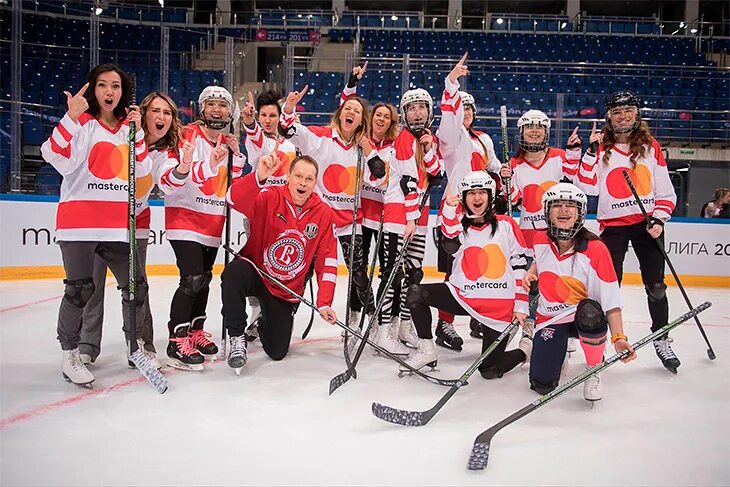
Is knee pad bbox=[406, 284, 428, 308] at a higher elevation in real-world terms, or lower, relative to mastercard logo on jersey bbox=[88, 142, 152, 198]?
lower

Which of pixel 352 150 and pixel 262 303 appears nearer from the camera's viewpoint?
pixel 262 303

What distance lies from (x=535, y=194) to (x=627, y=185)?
510mm

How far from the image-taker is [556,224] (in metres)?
2.77

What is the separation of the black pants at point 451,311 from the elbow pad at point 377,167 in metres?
0.62

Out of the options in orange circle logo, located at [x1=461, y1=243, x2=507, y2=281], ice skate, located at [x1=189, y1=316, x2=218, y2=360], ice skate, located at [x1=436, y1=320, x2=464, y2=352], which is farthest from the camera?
ice skate, located at [x1=436, y1=320, x2=464, y2=352]

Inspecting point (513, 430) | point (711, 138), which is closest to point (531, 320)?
point (513, 430)

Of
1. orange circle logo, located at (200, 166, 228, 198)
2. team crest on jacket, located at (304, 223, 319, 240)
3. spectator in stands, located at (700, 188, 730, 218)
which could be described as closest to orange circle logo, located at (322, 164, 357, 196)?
team crest on jacket, located at (304, 223, 319, 240)

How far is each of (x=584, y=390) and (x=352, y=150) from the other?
1699mm

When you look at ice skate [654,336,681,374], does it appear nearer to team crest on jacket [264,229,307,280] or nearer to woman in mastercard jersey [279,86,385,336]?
woman in mastercard jersey [279,86,385,336]

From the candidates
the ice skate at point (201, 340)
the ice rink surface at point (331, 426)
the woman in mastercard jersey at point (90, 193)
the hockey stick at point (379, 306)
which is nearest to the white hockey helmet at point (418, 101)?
the hockey stick at point (379, 306)

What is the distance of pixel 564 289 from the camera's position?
2.84m

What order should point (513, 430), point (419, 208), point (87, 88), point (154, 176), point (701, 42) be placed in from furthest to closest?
point (701, 42), point (419, 208), point (154, 176), point (87, 88), point (513, 430)

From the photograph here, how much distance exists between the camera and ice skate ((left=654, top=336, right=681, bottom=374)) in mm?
3336

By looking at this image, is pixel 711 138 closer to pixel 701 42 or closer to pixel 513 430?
pixel 701 42
